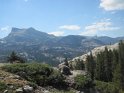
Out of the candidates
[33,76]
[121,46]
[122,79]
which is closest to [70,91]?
[33,76]

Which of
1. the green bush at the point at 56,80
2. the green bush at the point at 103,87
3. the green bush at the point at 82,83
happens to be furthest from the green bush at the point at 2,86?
the green bush at the point at 103,87

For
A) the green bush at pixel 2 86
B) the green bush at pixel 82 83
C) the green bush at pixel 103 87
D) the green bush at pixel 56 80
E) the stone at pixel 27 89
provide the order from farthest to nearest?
the green bush at pixel 103 87 < the green bush at pixel 82 83 < the green bush at pixel 56 80 < the green bush at pixel 2 86 < the stone at pixel 27 89

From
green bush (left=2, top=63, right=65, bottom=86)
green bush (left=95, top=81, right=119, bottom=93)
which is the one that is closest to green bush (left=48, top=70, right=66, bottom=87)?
green bush (left=2, top=63, right=65, bottom=86)

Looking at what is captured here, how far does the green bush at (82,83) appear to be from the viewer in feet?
131

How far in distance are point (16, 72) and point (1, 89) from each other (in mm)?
8170

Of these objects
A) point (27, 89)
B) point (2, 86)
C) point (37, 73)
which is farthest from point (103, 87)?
point (2, 86)

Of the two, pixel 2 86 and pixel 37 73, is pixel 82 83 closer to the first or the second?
pixel 37 73

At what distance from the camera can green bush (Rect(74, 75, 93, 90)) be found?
40.0 meters

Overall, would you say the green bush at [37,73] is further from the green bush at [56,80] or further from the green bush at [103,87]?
the green bush at [103,87]

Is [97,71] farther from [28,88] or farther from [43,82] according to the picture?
[28,88]

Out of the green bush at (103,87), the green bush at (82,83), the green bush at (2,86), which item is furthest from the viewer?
the green bush at (103,87)

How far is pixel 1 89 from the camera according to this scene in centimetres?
2720

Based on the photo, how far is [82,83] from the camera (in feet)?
132

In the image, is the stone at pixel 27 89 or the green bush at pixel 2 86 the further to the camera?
the green bush at pixel 2 86
